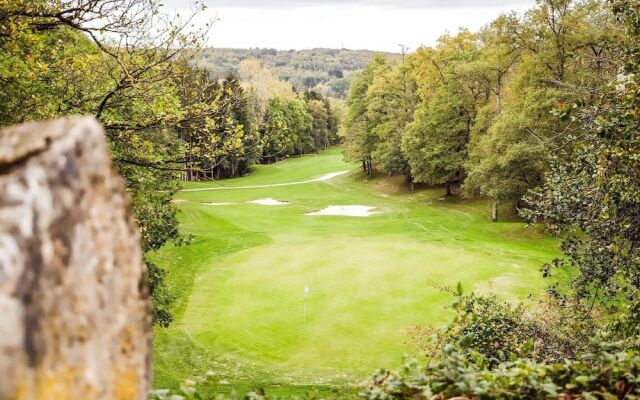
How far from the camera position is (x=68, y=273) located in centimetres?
243

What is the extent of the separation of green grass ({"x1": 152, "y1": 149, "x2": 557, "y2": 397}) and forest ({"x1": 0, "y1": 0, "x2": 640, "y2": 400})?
0.46 ft

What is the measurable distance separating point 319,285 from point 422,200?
29.5 m

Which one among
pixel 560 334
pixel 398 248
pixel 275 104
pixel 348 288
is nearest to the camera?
pixel 560 334

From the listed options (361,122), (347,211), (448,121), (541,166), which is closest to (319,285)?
(541,166)

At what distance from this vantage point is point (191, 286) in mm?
24312

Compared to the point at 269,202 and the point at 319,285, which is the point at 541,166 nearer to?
the point at 319,285

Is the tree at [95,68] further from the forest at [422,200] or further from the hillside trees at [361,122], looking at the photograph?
the hillside trees at [361,122]

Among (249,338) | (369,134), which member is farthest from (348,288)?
(369,134)

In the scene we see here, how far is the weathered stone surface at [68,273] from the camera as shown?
216 centimetres

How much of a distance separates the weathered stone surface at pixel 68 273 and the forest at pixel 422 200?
92 centimetres

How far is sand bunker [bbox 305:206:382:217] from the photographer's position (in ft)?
150

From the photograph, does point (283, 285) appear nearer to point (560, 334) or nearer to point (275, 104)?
point (560, 334)

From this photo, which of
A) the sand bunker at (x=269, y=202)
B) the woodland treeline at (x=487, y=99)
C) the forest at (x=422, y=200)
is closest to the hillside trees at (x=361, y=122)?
the woodland treeline at (x=487, y=99)

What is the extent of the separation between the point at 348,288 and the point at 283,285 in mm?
2982
